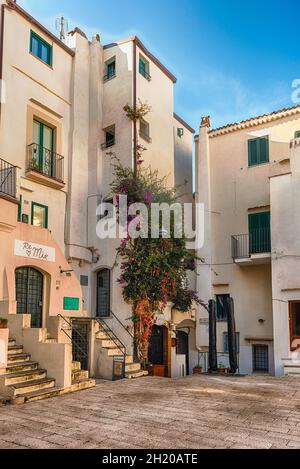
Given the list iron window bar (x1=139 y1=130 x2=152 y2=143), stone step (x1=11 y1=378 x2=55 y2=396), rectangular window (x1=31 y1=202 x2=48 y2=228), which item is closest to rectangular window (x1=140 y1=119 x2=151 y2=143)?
iron window bar (x1=139 y1=130 x2=152 y2=143)

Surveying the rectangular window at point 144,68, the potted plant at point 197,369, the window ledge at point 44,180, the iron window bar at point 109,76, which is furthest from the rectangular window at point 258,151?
the potted plant at point 197,369

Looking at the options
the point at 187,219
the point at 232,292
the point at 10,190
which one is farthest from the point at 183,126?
the point at 10,190

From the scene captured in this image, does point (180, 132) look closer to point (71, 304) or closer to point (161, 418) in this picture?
point (71, 304)

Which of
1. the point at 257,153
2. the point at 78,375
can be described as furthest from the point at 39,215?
the point at 257,153

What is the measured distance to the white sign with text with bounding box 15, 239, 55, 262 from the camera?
1286cm

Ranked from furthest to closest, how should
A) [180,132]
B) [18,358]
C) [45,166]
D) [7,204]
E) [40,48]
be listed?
[180,132]
[40,48]
[45,166]
[7,204]
[18,358]

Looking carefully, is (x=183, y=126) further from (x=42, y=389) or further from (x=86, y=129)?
(x=42, y=389)

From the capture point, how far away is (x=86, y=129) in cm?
1823

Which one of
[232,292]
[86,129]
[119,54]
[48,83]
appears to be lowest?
[232,292]

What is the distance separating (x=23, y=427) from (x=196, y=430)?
2.91 meters

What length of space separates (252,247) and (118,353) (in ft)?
25.3

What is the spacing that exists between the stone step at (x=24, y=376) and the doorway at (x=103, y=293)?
609 cm

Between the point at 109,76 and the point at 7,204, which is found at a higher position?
the point at 109,76

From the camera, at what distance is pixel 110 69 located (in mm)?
19078
